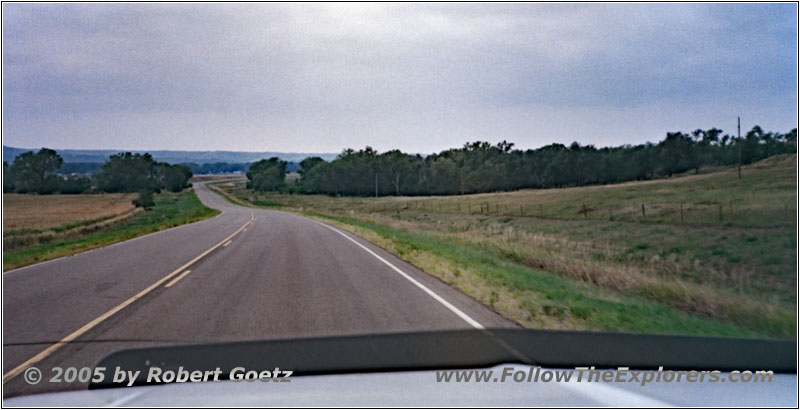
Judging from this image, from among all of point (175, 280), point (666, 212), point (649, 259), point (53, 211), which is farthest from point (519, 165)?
point (175, 280)

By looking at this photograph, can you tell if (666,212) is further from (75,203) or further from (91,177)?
(75,203)

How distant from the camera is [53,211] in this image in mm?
42219

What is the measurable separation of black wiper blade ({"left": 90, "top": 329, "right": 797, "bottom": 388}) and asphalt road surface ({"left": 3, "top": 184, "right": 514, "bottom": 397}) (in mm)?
598

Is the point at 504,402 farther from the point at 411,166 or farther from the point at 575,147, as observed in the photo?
the point at 411,166

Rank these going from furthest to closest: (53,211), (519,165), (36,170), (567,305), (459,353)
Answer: (519,165) → (53,211) → (36,170) → (567,305) → (459,353)

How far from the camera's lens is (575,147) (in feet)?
333

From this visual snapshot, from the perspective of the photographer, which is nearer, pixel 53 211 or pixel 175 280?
pixel 175 280

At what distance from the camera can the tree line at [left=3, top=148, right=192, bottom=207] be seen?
40625 mm

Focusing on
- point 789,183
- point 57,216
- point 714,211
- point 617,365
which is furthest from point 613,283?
point 57,216

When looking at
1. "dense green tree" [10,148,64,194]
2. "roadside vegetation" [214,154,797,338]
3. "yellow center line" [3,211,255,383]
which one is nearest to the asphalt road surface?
"yellow center line" [3,211,255,383]

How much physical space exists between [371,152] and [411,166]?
22391mm

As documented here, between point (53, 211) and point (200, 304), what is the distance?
38710 millimetres

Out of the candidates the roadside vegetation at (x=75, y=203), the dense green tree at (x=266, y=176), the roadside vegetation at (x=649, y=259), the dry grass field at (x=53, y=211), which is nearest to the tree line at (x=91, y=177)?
the roadside vegetation at (x=75, y=203)

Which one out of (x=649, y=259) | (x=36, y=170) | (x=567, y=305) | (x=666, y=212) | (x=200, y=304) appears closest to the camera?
(x=567, y=305)
